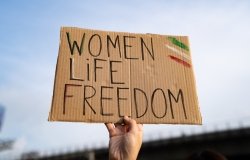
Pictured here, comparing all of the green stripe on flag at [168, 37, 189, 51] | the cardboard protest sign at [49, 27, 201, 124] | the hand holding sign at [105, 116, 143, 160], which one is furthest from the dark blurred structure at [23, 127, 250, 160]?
the hand holding sign at [105, 116, 143, 160]

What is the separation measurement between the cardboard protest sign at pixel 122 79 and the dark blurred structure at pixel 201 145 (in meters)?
23.2

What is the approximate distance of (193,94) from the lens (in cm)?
360

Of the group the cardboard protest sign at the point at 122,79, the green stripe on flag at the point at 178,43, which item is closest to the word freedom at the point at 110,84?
the cardboard protest sign at the point at 122,79

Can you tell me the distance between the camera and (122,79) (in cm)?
350

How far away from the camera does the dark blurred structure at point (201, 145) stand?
27.4 m

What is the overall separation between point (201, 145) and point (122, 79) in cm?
2670

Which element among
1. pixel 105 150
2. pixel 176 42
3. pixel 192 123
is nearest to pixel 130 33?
pixel 176 42

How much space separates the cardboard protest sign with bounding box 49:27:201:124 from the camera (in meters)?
3.32

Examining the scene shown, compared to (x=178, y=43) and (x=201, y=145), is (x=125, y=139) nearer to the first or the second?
(x=178, y=43)

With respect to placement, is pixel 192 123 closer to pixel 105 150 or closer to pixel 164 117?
pixel 164 117

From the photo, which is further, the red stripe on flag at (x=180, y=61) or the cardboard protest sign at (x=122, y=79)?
the red stripe on flag at (x=180, y=61)

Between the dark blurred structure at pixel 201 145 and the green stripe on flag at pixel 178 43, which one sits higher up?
the green stripe on flag at pixel 178 43

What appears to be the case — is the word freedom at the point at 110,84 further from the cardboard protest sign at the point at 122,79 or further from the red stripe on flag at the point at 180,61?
the red stripe on flag at the point at 180,61

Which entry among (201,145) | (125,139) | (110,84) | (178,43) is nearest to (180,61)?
(178,43)
